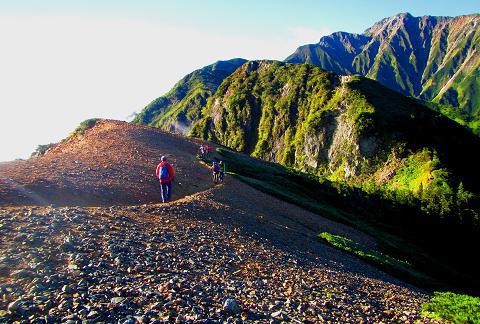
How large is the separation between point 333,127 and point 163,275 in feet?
330

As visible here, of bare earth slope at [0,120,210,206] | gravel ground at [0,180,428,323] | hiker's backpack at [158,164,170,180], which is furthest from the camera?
hiker's backpack at [158,164,170,180]

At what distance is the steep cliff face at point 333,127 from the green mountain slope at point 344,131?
24 centimetres

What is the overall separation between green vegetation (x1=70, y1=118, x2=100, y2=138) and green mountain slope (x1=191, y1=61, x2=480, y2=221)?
4905 centimetres

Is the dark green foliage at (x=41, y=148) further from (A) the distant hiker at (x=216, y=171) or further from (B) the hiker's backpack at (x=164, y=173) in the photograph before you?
(B) the hiker's backpack at (x=164, y=173)

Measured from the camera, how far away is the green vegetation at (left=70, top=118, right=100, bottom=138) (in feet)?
156

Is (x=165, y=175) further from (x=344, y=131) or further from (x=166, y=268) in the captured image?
(x=344, y=131)

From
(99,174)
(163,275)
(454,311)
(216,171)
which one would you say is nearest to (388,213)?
(216,171)

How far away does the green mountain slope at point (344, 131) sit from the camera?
261ft

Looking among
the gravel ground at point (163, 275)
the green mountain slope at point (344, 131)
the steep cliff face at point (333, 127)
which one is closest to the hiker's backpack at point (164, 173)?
the gravel ground at point (163, 275)

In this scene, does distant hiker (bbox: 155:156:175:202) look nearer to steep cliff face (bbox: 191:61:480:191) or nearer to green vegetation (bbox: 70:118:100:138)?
green vegetation (bbox: 70:118:100:138)

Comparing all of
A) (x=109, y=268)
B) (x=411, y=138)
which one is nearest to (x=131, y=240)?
(x=109, y=268)

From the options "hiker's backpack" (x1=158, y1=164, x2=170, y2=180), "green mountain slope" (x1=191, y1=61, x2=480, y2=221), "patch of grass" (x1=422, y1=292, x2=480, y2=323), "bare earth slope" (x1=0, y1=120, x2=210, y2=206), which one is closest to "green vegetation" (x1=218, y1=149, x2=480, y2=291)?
"green mountain slope" (x1=191, y1=61, x2=480, y2=221)

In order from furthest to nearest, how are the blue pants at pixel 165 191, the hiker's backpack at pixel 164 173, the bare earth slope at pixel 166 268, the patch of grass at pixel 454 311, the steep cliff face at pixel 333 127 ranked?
the steep cliff face at pixel 333 127 → the blue pants at pixel 165 191 → the hiker's backpack at pixel 164 173 → the patch of grass at pixel 454 311 → the bare earth slope at pixel 166 268

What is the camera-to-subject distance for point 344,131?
335 ft
